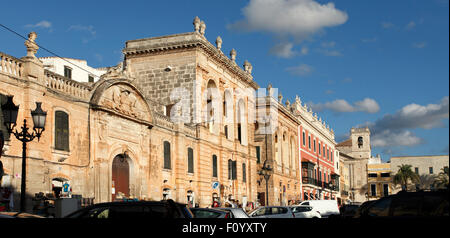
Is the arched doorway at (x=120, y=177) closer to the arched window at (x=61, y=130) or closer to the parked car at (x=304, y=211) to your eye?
the arched window at (x=61, y=130)

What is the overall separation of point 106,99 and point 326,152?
2061 inches

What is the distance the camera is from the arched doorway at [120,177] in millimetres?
26328

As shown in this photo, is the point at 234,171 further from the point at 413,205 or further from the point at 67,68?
the point at 413,205

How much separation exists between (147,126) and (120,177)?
11.8ft

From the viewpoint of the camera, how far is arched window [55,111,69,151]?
22547mm

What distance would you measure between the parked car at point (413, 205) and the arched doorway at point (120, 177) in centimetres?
1745

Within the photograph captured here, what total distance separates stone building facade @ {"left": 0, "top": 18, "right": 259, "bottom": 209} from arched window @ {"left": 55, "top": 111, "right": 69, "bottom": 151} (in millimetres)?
41

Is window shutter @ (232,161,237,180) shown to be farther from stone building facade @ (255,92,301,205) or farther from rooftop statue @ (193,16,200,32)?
rooftop statue @ (193,16,200,32)

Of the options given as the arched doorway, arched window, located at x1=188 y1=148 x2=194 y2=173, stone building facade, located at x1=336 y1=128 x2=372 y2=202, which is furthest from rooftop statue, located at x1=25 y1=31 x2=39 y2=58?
stone building facade, located at x1=336 y1=128 x2=372 y2=202

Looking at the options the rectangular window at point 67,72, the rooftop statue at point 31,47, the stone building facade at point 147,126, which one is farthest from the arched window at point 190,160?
the rooftop statue at point 31,47

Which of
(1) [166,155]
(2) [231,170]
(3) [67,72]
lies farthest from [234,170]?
(3) [67,72]

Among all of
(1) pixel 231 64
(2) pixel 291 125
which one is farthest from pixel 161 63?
(2) pixel 291 125
